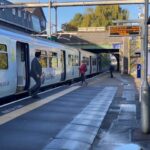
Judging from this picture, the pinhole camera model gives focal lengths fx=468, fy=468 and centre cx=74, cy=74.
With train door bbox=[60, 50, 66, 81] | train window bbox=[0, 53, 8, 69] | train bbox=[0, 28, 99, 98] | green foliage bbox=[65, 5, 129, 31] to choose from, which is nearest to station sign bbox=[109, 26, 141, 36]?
train bbox=[0, 28, 99, 98]

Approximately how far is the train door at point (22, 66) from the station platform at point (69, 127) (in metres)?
2.51

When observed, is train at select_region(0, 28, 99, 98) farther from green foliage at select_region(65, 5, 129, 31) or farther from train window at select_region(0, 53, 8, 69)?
green foliage at select_region(65, 5, 129, 31)

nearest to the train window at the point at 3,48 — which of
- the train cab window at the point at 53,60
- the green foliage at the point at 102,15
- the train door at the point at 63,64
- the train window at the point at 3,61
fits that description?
the train window at the point at 3,61

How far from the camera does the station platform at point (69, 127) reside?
918cm

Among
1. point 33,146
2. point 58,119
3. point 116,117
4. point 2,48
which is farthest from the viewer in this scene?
point 2,48

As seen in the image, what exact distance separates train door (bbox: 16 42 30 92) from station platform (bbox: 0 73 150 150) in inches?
98.8

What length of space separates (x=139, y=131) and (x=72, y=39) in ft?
197

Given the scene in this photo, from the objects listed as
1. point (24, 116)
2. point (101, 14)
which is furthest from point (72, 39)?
point (24, 116)

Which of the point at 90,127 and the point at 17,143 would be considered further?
the point at 90,127

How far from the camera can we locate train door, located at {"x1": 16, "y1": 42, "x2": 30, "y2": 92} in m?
18.9

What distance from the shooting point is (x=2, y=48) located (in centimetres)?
1636

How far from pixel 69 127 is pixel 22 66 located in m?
8.59

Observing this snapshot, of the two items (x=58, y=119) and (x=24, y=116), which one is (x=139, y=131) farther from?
(x=24, y=116)

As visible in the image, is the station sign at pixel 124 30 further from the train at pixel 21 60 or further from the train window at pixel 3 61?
the train window at pixel 3 61
